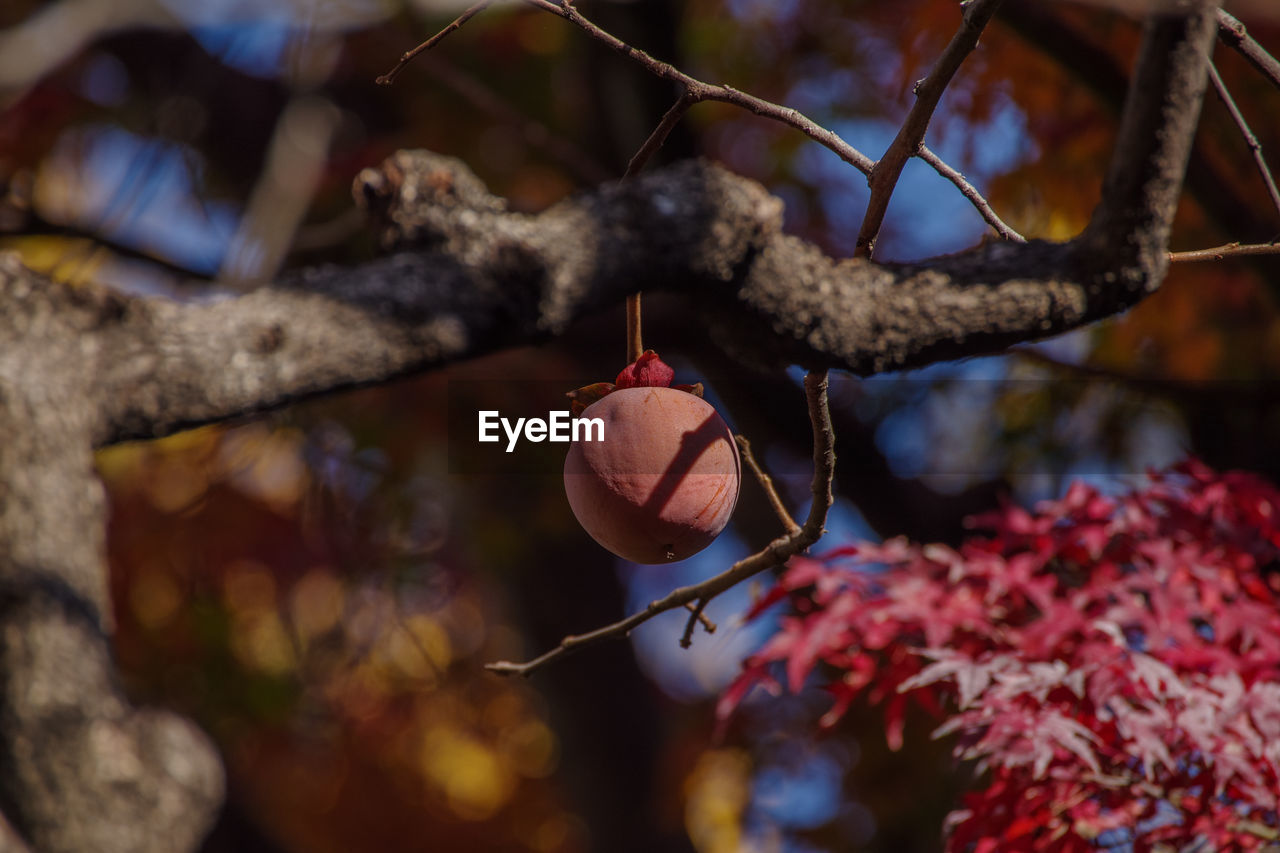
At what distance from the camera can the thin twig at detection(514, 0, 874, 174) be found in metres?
0.75

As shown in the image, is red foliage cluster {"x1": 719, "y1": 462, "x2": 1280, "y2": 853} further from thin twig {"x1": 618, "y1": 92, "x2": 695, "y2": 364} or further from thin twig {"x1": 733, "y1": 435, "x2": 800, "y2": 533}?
thin twig {"x1": 618, "y1": 92, "x2": 695, "y2": 364}

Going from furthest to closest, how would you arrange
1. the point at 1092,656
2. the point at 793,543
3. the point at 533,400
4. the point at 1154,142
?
1. the point at 533,400
2. the point at 1092,656
3. the point at 793,543
4. the point at 1154,142

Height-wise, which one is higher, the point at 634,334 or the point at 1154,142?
the point at 1154,142

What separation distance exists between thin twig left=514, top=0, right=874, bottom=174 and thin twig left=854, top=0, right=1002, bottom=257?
3 centimetres

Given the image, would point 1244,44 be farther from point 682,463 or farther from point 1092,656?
point 1092,656

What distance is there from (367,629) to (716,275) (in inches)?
97.4

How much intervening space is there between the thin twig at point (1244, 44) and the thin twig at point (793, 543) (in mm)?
424

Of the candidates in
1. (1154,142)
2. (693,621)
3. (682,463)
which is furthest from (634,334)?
(1154,142)

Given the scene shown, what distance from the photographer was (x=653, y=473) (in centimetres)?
75

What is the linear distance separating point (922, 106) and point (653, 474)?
0.34 meters

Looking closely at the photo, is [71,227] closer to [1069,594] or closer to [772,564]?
[772,564]

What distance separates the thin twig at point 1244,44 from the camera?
0.78 m

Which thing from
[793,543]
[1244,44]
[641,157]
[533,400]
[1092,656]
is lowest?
[533,400]

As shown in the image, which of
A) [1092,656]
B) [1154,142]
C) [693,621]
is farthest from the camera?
[1092,656]
